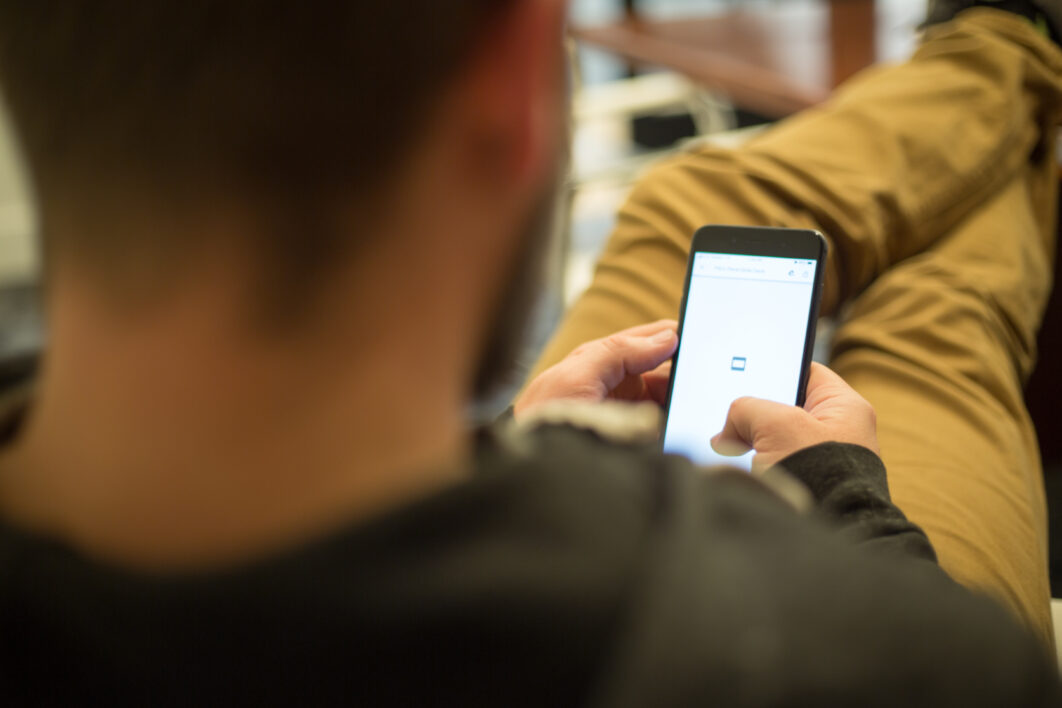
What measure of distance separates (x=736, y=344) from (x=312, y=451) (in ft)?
1.56

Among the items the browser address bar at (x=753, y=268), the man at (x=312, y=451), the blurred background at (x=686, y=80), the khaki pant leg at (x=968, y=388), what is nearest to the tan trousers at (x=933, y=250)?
the khaki pant leg at (x=968, y=388)

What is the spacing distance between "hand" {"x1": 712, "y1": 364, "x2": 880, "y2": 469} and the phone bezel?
0.05 meters

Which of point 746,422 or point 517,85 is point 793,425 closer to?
point 746,422

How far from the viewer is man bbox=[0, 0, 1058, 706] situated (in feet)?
0.92

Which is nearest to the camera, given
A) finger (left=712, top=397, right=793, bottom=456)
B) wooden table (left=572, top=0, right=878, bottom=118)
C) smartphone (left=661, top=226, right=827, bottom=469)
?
finger (left=712, top=397, right=793, bottom=456)

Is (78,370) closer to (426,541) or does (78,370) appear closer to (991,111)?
(426,541)

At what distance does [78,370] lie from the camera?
0.30 metres

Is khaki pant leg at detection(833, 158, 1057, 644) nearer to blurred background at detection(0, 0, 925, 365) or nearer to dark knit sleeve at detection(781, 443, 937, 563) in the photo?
dark knit sleeve at detection(781, 443, 937, 563)

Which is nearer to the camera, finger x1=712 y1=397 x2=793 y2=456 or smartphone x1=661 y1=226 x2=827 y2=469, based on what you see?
finger x1=712 y1=397 x2=793 y2=456

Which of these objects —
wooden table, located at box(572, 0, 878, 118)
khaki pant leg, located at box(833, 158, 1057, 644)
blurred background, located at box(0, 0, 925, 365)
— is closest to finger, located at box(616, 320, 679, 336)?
khaki pant leg, located at box(833, 158, 1057, 644)

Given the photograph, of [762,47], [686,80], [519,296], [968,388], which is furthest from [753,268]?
[762,47]

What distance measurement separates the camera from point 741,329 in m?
0.72

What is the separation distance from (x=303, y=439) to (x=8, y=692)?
12 cm

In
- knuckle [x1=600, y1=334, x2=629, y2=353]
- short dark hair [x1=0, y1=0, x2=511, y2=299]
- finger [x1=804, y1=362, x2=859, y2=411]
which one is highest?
short dark hair [x1=0, y1=0, x2=511, y2=299]
